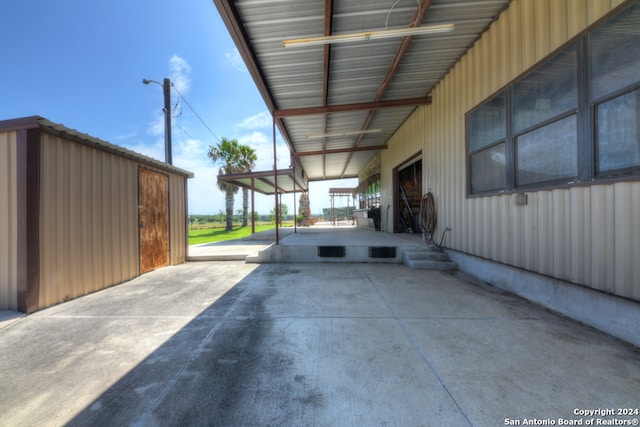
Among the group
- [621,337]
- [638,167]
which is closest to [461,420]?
[621,337]

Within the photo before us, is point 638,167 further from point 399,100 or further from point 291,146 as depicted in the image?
point 291,146

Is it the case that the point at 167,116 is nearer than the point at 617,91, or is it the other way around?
the point at 617,91

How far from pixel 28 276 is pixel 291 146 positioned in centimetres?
688

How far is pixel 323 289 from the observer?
3.52 meters

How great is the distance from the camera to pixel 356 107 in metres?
5.67

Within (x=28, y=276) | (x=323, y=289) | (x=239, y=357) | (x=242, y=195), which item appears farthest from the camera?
(x=242, y=195)

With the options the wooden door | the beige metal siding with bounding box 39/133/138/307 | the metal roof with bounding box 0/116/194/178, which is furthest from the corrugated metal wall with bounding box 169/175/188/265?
the beige metal siding with bounding box 39/133/138/307

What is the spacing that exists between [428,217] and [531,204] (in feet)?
8.40

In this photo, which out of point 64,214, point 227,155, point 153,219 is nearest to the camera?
point 64,214

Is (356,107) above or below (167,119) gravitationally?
below

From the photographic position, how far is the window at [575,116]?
6.98 feet

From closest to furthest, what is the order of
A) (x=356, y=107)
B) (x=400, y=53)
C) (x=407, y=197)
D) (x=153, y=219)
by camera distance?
(x=400, y=53) → (x=153, y=219) → (x=356, y=107) → (x=407, y=197)

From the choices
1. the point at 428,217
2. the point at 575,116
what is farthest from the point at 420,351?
the point at 428,217

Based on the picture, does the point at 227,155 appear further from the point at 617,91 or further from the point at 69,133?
the point at 617,91
